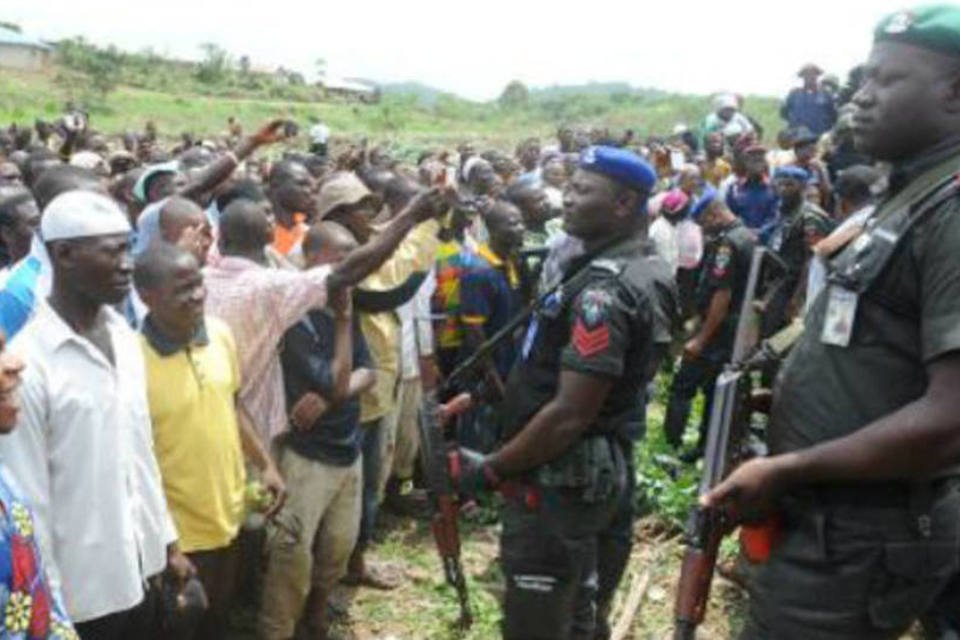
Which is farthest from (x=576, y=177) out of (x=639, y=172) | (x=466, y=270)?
(x=466, y=270)

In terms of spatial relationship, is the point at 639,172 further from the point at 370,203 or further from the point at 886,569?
the point at 370,203

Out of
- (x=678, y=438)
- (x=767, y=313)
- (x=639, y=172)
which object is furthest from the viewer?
(x=678, y=438)

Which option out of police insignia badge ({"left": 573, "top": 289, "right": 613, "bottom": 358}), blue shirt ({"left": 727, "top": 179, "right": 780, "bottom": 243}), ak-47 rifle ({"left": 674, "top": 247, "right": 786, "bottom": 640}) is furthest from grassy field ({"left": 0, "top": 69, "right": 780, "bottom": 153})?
ak-47 rifle ({"left": 674, "top": 247, "right": 786, "bottom": 640})

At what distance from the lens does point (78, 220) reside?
297cm

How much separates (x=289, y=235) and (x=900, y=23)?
417 cm

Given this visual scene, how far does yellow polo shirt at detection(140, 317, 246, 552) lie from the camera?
338 centimetres

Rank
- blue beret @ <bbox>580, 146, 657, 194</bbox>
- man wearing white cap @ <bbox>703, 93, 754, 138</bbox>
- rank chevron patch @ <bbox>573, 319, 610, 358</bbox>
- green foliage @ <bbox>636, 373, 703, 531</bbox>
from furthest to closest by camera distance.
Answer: man wearing white cap @ <bbox>703, 93, 754, 138</bbox>
green foliage @ <bbox>636, 373, 703, 531</bbox>
blue beret @ <bbox>580, 146, 657, 194</bbox>
rank chevron patch @ <bbox>573, 319, 610, 358</bbox>

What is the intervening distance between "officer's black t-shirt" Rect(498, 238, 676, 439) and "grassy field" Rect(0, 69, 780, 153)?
22.7 metres

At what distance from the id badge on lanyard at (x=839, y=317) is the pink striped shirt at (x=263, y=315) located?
2236mm

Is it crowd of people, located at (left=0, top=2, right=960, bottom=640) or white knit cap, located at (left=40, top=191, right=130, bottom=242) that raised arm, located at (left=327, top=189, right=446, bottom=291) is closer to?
crowd of people, located at (left=0, top=2, right=960, bottom=640)

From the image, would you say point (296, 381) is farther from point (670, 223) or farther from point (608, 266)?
point (670, 223)

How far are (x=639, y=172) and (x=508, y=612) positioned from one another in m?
1.53

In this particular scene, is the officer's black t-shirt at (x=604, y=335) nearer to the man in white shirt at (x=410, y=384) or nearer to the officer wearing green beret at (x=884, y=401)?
the officer wearing green beret at (x=884, y=401)

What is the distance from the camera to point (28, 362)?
2699 millimetres
